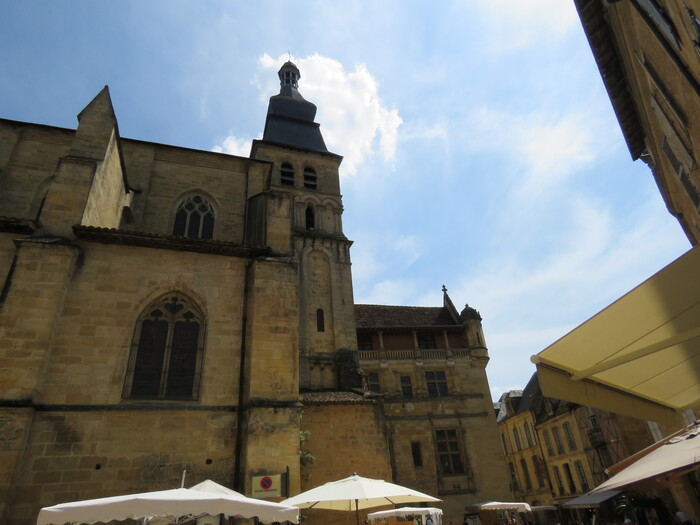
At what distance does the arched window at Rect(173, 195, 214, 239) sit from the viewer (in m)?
13.9

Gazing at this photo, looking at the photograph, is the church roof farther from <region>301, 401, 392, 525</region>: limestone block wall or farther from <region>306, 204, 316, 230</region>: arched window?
<region>301, 401, 392, 525</region>: limestone block wall

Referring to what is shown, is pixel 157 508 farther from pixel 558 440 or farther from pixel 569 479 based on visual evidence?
pixel 558 440

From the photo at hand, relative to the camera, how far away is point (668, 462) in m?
3.72

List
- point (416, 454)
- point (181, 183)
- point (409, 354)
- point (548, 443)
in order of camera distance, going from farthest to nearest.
Result: point (548, 443)
point (409, 354)
point (416, 454)
point (181, 183)

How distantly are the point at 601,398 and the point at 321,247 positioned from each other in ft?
56.4

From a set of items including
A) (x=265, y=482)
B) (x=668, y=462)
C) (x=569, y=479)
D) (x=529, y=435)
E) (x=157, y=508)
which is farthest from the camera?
(x=529, y=435)

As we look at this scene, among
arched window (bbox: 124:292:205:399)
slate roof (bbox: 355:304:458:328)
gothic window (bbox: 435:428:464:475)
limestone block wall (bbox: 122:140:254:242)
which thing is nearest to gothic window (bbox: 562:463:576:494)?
gothic window (bbox: 435:428:464:475)

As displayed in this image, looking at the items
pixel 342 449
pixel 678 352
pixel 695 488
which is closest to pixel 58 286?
pixel 342 449

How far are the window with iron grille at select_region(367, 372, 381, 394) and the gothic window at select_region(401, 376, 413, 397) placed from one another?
1347 mm

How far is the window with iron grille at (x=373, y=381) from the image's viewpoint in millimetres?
21844

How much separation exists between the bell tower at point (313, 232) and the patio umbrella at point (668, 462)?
13.2m

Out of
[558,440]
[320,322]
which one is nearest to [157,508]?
[320,322]

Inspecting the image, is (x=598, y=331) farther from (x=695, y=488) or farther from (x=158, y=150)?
(x=158, y=150)

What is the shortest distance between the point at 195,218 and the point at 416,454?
50.0ft
